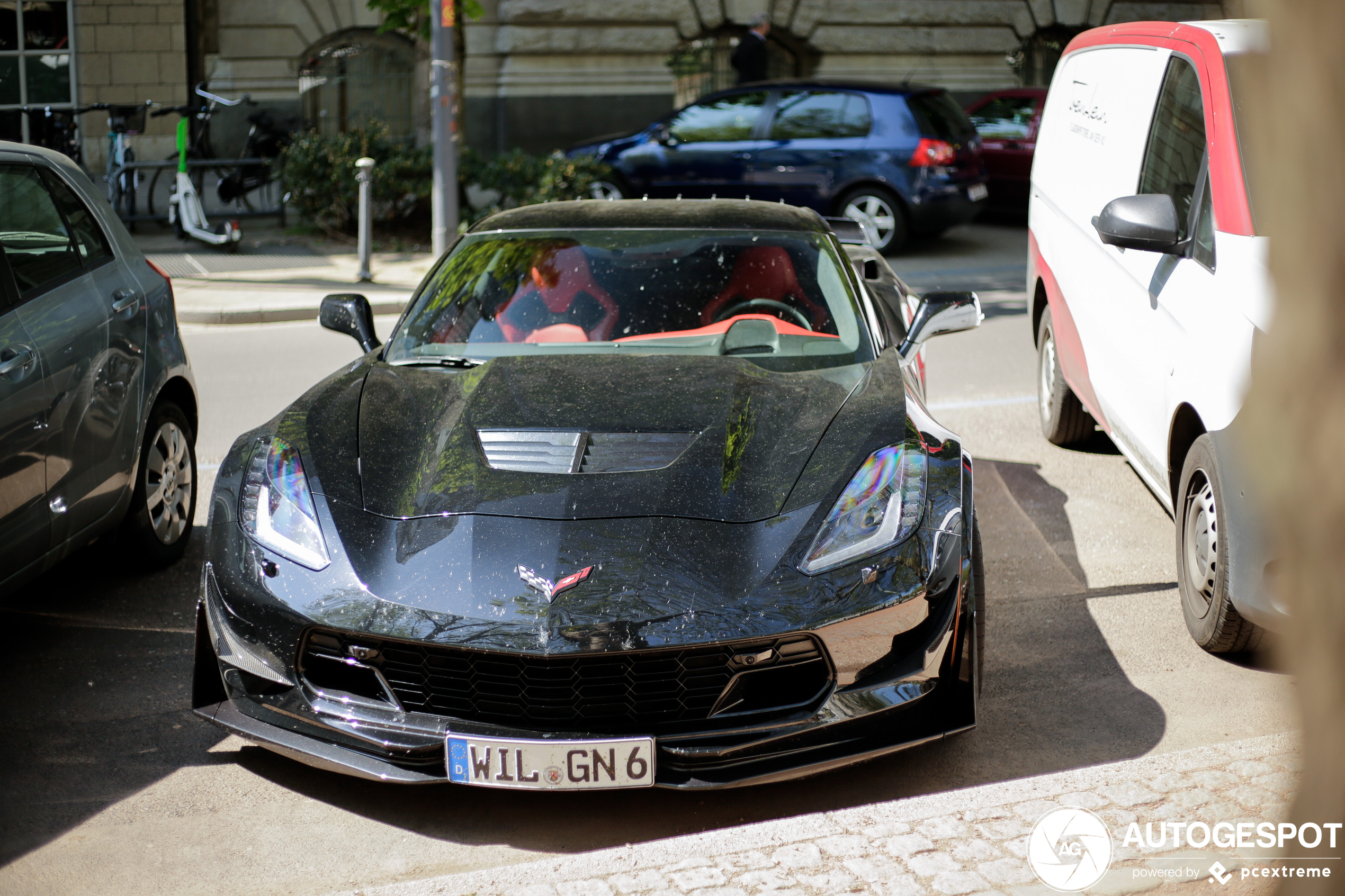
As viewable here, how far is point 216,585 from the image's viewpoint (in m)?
3.45

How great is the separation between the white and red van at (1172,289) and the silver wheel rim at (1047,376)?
0.08 meters

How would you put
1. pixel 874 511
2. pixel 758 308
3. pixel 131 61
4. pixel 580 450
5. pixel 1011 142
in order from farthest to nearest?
1. pixel 131 61
2. pixel 1011 142
3. pixel 758 308
4. pixel 580 450
5. pixel 874 511

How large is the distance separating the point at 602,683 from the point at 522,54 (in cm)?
1925

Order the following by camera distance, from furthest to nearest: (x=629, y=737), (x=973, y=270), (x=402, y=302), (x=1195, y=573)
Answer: (x=973, y=270) → (x=402, y=302) → (x=1195, y=573) → (x=629, y=737)

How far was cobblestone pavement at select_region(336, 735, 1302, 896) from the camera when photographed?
2646 mm

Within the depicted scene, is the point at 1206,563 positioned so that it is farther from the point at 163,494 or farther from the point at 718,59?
the point at 718,59

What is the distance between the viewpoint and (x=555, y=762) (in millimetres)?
3043

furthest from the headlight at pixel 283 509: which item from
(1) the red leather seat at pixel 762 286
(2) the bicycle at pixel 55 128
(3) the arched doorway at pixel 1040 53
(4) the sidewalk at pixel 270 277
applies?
(3) the arched doorway at pixel 1040 53

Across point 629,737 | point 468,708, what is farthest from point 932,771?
→ point 468,708

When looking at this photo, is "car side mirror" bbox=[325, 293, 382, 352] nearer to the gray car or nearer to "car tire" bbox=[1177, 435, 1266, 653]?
the gray car

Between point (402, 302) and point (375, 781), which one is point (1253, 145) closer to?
point (375, 781)

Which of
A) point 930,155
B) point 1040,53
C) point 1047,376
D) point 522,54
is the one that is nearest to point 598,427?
point 1047,376

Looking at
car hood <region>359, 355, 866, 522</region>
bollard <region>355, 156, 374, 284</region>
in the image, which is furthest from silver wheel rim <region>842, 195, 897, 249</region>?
car hood <region>359, 355, 866, 522</region>

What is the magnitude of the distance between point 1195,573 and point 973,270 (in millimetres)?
9415
